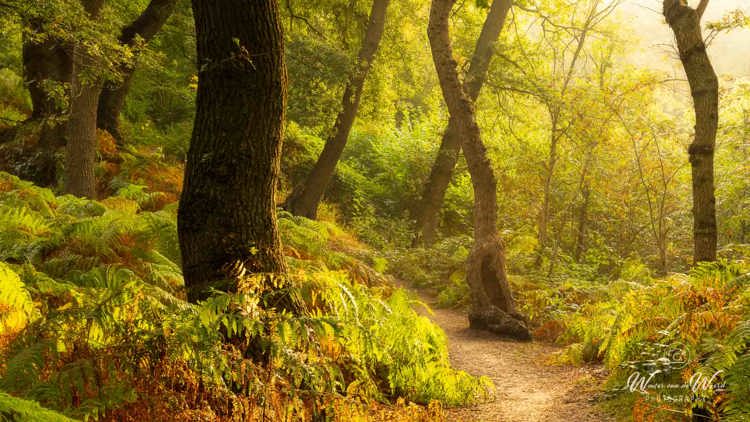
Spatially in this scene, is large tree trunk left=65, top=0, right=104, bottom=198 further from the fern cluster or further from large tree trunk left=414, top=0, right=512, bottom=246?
large tree trunk left=414, top=0, right=512, bottom=246

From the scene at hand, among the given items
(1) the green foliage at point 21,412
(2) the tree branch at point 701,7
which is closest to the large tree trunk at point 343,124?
(2) the tree branch at point 701,7

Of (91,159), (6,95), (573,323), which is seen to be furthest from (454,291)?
(6,95)

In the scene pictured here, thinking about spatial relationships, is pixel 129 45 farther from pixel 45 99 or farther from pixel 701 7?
pixel 701 7

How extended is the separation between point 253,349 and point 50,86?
→ 227 inches

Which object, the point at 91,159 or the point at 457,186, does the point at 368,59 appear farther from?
the point at 457,186

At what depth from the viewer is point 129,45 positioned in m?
10.9

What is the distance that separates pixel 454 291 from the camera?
10.5 m

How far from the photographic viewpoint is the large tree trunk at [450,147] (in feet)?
40.7

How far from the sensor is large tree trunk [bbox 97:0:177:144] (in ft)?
35.5

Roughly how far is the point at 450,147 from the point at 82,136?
27.8ft

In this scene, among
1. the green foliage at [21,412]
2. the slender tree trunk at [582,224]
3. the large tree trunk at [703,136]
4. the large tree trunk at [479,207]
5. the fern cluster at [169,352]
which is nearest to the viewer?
the green foliage at [21,412]

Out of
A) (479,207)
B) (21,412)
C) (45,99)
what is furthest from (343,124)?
(21,412)

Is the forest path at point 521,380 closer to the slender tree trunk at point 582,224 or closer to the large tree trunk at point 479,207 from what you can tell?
the large tree trunk at point 479,207

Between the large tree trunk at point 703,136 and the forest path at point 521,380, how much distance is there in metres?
1.65
